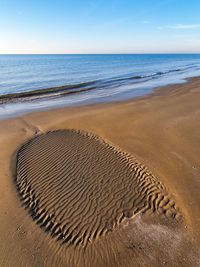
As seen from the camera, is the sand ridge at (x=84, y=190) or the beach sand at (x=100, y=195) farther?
the sand ridge at (x=84, y=190)

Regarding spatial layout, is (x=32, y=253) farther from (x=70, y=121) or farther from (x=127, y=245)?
(x=70, y=121)

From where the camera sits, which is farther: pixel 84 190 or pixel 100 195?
pixel 84 190

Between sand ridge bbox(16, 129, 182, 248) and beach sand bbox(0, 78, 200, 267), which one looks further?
sand ridge bbox(16, 129, 182, 248)

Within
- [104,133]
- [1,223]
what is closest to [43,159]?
[1,223]

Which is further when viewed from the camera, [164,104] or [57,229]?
[164,104]
